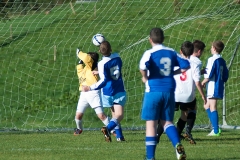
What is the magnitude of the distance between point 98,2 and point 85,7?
0.36m

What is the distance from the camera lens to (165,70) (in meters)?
8.58

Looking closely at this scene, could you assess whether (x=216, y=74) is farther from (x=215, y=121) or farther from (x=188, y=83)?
(x=188, y=83)

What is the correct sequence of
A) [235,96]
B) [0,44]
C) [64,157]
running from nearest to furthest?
1. [64,157]
2. [0,44]
3. [235,96]

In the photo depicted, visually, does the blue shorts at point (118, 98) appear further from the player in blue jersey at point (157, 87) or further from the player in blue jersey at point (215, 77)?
the player in blue jersey at point (157, 87)

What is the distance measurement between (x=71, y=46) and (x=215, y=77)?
6.67 m

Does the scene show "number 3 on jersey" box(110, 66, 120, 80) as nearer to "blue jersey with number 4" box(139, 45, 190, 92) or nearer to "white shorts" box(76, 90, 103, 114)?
"white shorts" box(76, 90, 103, 114)

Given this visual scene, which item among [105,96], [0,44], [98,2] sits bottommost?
[105,96]

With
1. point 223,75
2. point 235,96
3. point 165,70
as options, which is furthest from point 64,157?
point 235,96

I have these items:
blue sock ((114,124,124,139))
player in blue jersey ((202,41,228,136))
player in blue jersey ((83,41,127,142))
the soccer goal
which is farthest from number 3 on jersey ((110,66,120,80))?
the soccer goal

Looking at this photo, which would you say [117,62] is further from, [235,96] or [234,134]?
[235,96]

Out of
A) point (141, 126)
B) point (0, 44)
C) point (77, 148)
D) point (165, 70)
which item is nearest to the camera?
point (165, 70)

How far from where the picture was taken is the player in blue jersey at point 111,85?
11.0 metres

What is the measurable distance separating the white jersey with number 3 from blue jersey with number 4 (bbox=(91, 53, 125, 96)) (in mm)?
966

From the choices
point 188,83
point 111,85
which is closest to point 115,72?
point 111,85
